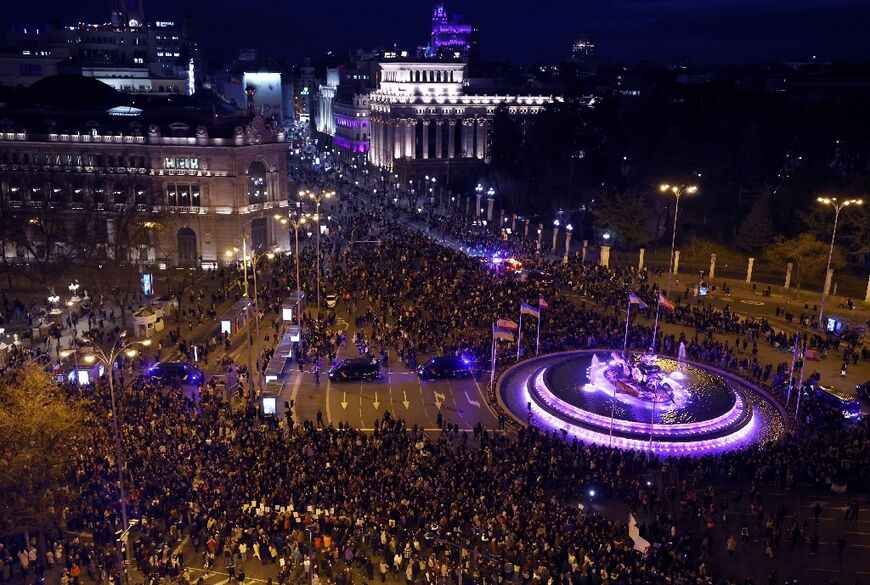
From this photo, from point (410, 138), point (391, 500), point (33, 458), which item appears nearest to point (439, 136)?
point (410, 138)

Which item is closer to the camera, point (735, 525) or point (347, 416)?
point (735, 525)

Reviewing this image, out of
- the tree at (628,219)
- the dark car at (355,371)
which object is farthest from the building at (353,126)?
the dark car at (355,371)

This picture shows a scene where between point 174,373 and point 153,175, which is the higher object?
point 153,175

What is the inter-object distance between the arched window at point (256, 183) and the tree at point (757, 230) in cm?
3926

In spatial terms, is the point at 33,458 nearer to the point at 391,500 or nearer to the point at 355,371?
the point at 391,500

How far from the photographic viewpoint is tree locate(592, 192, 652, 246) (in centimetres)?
6178

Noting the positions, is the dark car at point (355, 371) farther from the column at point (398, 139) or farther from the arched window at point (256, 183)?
the column at point (398, 139)

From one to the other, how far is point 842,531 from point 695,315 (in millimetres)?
21094

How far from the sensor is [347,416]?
32750mm

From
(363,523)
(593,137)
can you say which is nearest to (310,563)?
(363,523)

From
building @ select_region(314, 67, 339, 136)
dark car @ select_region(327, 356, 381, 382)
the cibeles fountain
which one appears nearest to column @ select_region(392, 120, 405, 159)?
building @ select_region(314, 67, 339, 136)

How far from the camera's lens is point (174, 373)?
3562 centimetres

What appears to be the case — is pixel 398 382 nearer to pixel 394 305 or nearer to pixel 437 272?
pixel 394 305

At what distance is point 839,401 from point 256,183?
47.3 meters
